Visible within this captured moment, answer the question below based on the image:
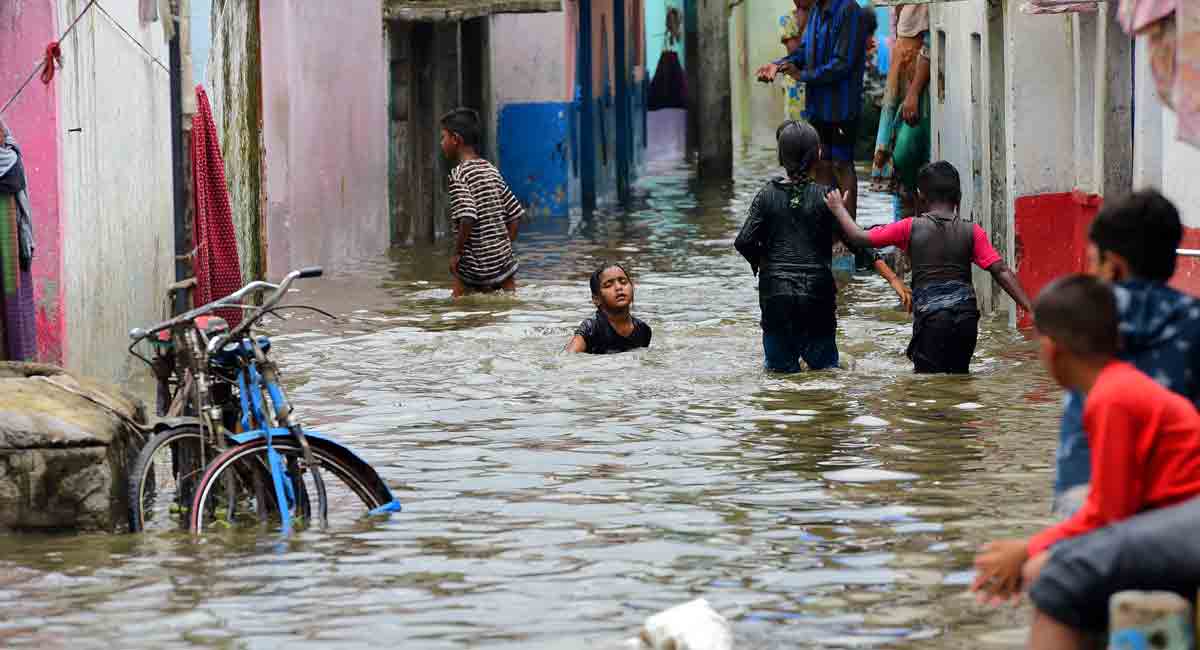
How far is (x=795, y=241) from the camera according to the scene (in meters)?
11.1

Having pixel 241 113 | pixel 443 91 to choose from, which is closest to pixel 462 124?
pixel 241 113

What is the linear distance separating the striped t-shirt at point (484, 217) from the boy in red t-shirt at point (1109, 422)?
10949 millimetres

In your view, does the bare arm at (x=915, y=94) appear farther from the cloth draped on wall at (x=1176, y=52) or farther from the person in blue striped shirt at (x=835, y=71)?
the cloth draped on wall at (x=1176, y=52)

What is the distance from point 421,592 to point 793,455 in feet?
9.38

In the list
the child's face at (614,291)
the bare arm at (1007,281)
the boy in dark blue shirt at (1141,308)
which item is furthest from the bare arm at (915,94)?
the boy in dark blue shirt at (1141,308)

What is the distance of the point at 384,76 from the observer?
2180 cm

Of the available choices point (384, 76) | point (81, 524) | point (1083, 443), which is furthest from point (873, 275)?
point (1083, 443)

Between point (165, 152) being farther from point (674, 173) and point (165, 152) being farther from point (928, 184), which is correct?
point (674, 173)

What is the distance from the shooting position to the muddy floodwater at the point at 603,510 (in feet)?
20.8

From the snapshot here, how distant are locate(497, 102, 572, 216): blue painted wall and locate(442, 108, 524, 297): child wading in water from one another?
879cm

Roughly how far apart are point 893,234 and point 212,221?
3.83 metres

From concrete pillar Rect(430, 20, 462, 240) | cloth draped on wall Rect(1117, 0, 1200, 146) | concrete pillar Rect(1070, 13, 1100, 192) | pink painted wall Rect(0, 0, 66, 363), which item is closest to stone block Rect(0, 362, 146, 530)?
pink painted wall Rect(0, 0, 66, 363)

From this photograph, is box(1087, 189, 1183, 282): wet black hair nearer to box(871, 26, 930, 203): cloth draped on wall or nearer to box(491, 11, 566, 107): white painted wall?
box(871, 26, 930, 203): cloth draped on wall

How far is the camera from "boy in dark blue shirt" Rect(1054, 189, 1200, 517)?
5.09m
